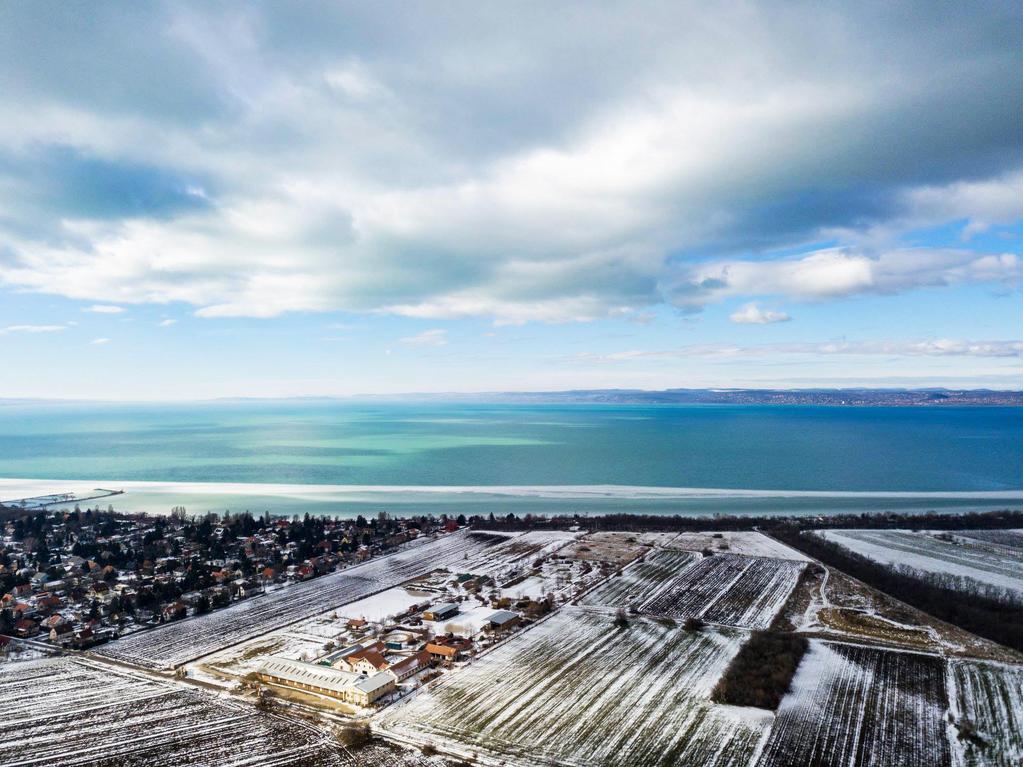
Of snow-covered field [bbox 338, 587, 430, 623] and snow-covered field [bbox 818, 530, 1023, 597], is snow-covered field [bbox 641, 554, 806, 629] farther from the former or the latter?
snow-covered field [bbox 338, 587, 430, 623]

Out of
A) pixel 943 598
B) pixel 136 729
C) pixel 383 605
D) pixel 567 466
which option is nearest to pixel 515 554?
pixel 383 605

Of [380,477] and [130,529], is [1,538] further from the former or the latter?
[380,477]

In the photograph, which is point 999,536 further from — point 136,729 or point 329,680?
point 136,729

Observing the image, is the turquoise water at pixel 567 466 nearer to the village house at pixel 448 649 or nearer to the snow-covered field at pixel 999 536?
the snow-covered field at pixel 999 536

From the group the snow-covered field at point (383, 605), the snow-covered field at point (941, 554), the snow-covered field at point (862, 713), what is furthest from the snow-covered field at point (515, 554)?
the snow-covered field at point (941, 554)

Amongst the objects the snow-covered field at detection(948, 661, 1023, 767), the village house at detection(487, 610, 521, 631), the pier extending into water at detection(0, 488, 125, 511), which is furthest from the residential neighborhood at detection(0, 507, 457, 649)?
the snow-covered field at detection(948, 661, 1023, 767)
